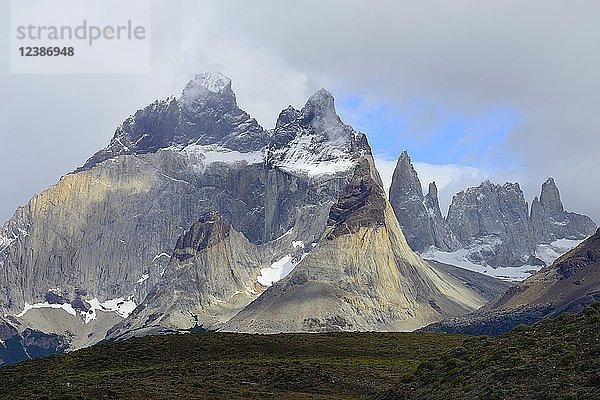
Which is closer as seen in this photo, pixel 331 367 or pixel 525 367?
pixel 525 367

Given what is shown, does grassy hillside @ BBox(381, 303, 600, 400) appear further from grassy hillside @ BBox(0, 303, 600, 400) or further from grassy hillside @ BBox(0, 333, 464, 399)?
grassy hillside @ BBox(0, 333, 464, 399)

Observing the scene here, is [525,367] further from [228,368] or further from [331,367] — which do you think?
[228,368]

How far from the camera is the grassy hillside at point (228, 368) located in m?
82.2

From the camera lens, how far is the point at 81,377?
89875 millimetres

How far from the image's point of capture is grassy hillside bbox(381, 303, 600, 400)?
51062 mm

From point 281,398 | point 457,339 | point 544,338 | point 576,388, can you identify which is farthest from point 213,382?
point 457,339

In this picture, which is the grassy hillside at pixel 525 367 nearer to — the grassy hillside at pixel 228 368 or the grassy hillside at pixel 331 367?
the grassy hillside at pixel 331 367

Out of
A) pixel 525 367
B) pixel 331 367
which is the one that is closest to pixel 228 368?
pixel 331 367

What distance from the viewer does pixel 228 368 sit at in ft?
315

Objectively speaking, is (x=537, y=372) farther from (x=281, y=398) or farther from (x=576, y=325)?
(x=281, y=398)

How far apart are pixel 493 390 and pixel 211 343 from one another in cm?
6416

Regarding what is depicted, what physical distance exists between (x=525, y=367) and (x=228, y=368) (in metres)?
46.5

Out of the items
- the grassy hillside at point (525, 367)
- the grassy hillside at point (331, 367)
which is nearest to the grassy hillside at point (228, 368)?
the grassy hillside at point (331, 367)

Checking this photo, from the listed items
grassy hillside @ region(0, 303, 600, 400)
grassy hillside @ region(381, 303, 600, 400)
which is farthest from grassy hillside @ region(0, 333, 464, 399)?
grassy hillside @ region(381, 303, 600, 400)
